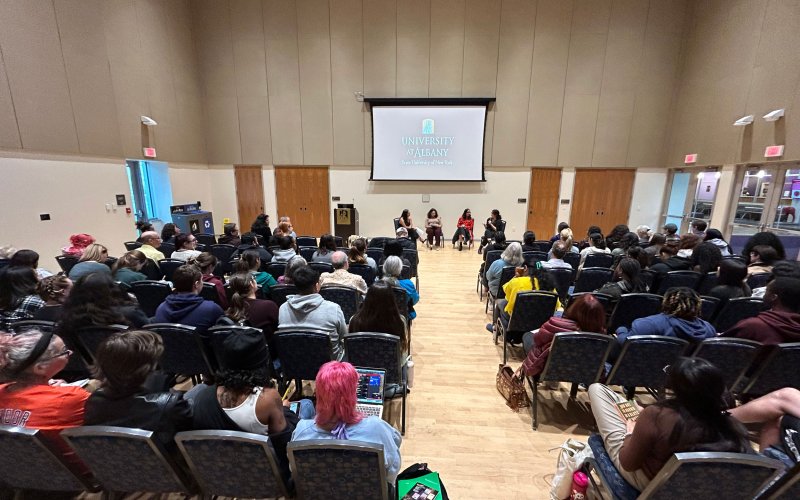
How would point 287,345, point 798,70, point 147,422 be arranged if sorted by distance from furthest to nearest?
point 798,70 → point 287,345 → point 147,422

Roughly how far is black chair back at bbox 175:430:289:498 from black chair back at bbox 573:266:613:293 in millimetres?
4222

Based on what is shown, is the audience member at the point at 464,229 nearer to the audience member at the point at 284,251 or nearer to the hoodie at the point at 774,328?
the audience member at the point at 284,251

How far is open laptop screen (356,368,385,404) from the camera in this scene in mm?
2072

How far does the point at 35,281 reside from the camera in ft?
9.93

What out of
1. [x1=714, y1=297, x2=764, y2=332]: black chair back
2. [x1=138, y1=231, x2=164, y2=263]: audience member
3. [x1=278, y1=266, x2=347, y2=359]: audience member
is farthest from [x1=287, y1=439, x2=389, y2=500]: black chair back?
[x1=138, y1=231, x2=164, y2=263]: audience member

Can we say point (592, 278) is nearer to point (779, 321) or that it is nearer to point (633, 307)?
point (633, 307)

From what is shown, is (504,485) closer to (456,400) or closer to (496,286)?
(456,400)

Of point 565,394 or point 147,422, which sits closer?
point 147,422

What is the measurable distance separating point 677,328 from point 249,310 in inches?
134

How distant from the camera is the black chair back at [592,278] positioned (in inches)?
175

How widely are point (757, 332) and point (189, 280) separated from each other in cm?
449

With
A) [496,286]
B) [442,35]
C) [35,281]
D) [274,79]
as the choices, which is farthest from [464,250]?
[35,281]

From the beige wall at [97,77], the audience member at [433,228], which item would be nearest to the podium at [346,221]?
the audience member at [433,228]

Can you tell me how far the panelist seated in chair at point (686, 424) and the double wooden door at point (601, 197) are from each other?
10.4m
